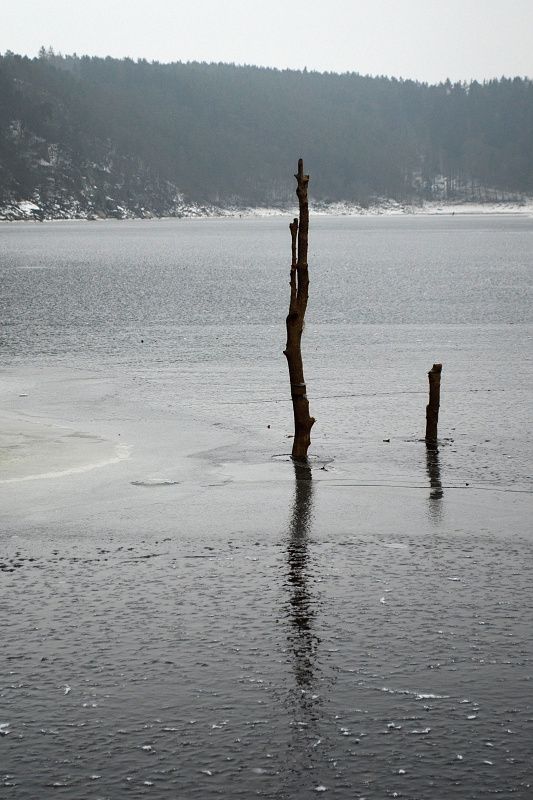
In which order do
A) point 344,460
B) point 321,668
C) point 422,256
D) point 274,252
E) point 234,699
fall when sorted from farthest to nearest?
point 274,252, point 422,256, point 344,460, point 321,668, point 234,699


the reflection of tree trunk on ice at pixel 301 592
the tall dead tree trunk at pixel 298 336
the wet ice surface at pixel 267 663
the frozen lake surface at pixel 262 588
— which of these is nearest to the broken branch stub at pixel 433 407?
the frozen lake surface at pixel 262 588

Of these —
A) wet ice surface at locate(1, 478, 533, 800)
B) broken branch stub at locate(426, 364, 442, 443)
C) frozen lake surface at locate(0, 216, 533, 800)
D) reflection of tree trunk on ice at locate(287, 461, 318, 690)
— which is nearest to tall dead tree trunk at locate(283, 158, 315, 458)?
frozen lake surface at locate(0, 216, 533, 800)

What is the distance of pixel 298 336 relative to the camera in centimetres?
1620

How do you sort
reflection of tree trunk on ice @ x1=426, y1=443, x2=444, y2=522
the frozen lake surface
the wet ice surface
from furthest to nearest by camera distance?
reflection of tree trunk on ice @ x1=426, y1=443, x2=444, y2=522, the frozen lake surface, the wet ice surface

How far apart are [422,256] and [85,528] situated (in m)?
85.2

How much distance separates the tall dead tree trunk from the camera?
15.6 metres

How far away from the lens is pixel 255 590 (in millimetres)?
9789

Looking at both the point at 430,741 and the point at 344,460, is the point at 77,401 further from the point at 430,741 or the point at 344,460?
the point at 430,741

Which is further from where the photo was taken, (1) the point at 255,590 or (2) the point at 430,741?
(1) the point at 255,590

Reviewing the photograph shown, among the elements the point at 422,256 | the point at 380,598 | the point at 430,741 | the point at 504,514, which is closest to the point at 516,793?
the point at 430,741

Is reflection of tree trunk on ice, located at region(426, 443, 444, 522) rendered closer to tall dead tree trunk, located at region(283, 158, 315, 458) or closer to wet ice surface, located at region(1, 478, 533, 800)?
wet ice surface, located at region(1, 478, 533, 800)

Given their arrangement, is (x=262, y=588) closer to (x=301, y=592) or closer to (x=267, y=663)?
(x=301, y=592)

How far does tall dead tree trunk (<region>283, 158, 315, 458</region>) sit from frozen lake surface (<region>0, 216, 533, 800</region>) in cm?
51

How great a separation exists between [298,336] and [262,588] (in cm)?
691
